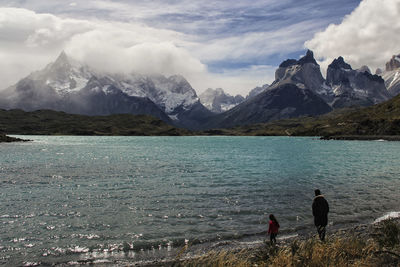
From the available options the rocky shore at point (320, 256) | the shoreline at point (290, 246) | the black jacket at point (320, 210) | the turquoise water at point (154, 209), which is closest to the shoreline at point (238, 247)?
the shoreline at point (290, 246)

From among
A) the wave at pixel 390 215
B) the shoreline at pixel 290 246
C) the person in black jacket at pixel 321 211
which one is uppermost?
the person in black jacket at pixel 321 211

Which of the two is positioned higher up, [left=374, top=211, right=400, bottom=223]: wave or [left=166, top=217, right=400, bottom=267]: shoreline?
[left=166, top=217, right=400, bottom=267]: shoreline

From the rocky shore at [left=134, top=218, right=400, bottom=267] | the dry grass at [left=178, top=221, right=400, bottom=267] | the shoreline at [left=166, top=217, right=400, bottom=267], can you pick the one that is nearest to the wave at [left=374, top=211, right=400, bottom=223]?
the shoreline at [left=166, top=217, right=400, bottom=267]

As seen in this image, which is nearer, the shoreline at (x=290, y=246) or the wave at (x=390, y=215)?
the shoreline at (x=290, y=246)

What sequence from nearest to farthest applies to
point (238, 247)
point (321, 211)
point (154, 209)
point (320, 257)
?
point (320, 257)
point (321, 211)
point (238, 247)
point (154, 209)

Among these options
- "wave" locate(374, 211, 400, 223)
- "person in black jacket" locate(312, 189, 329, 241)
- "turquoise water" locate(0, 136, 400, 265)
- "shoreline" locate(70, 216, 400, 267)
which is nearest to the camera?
"shoreline" locate(70, 216, 400, 267)

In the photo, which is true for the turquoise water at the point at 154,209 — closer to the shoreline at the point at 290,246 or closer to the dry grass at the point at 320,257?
the shoreline at the point at 290,246

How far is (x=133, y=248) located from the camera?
24.5 m

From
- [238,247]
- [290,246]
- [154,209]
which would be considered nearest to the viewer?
[290,246]

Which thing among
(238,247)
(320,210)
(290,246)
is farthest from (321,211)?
(238,247)

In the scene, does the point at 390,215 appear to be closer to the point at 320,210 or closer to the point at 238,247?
the point at 320,210

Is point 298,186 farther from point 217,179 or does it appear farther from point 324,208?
point 324,208

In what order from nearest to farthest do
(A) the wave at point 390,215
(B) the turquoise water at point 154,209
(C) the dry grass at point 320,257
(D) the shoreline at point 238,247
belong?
(C) the dry grass at point 320,257 → (D) the shoreline at point 238,247 → (B) the turquoise water at point 154,209 → (A) the wave at point 390,215

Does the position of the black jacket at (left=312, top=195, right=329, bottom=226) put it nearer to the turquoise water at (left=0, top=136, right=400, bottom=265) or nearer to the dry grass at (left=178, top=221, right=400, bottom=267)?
the dry grass at (left=178, top=221, right=400, bottom=267)
